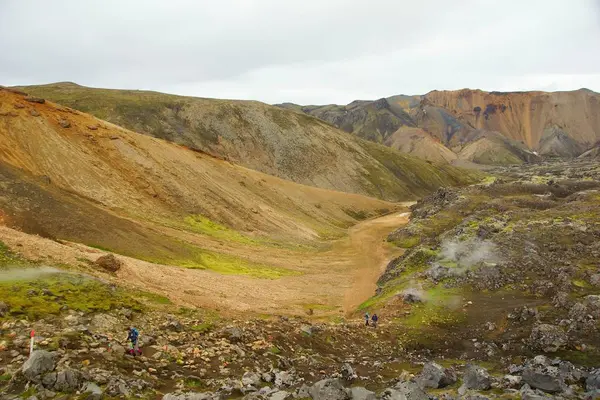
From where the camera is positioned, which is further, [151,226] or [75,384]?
[151,226]

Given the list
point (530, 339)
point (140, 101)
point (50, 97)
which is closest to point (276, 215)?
point (530, 339)

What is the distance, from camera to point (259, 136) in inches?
5896

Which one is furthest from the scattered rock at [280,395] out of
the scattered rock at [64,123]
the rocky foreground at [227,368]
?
the scattered rock at [64,123]

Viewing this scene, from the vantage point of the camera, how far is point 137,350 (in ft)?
65.7

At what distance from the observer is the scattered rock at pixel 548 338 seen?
2738 cm

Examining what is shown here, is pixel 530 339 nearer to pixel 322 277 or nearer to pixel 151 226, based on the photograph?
pixel 322 277

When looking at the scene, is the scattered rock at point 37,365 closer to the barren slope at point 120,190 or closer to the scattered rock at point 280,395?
the scattered rock at point 280,395

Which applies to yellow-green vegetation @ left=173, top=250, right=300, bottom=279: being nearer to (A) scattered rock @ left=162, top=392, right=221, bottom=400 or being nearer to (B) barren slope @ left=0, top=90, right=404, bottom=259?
(B) barren slope @ left=0, top=90, right=404, bottom=259

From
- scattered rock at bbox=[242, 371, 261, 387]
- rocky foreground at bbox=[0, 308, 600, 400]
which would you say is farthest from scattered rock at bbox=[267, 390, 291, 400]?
scattered rock at bbox=[242, 371, 261, 387]

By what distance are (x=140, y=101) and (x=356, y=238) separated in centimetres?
10519

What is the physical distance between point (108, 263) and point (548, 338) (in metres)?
32.0

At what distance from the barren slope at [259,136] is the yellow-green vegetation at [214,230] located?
66670mm

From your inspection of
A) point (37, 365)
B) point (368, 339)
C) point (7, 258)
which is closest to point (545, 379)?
point (368, 339)

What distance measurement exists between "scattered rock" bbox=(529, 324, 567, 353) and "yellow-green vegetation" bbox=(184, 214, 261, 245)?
43933 mm
